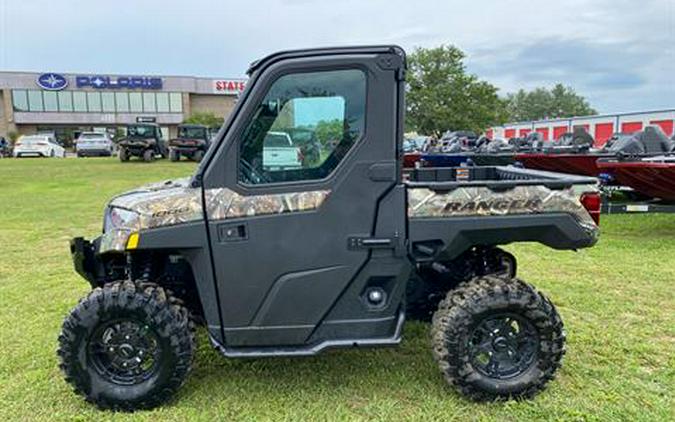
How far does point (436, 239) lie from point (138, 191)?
202cm

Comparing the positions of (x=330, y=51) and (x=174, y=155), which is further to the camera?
(x=174, y=155)

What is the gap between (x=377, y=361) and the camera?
12.2 ft

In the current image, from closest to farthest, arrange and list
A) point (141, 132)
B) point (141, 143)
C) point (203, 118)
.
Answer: point (141, 143), point (141, 132), point (203, 118)

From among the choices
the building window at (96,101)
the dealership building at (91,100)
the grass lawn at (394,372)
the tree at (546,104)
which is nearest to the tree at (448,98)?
the dealership building at (91,100)

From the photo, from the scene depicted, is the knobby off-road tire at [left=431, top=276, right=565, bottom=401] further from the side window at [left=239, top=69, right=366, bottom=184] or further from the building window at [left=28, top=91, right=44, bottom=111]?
the building window at [left=28, top=91, right=44, bottom=111]

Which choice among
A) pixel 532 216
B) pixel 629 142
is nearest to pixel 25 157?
pixel 629 142

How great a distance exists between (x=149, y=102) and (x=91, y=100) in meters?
6.36

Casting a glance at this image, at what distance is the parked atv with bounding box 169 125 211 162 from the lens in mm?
24875

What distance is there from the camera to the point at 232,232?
299cm

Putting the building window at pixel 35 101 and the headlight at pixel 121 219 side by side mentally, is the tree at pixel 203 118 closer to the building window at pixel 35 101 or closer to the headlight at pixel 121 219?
the building window at pixel 35 101

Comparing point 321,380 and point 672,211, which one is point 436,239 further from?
point 672,211

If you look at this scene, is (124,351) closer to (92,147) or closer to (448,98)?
(92,147)

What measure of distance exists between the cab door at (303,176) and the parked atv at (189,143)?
22459 millimetres

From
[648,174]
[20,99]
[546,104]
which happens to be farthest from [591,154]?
[546,104]
